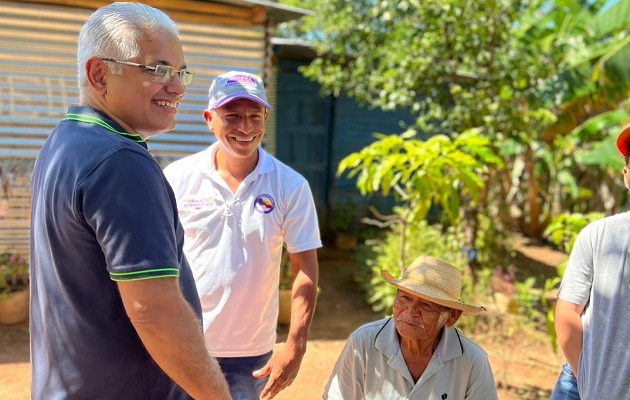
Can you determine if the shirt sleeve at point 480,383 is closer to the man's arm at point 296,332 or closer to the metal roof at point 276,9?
the man's arm at point 296,332

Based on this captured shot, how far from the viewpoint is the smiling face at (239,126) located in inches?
100

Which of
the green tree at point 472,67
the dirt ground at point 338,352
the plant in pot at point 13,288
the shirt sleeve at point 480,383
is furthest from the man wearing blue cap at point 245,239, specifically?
the plant in pot at point 13,288

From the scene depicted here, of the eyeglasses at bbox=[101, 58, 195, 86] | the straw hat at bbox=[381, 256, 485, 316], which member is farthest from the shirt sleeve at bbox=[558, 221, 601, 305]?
the eyeglasses at bbox=[101, 58, 195, 86]

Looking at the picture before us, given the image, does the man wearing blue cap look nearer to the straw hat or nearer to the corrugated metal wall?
the straw hat

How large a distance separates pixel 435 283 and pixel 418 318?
145mm

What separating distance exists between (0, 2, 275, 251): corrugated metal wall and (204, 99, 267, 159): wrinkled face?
149 inches

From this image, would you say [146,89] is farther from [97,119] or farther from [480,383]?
[480,383]

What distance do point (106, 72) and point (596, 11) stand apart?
9481 millimetres

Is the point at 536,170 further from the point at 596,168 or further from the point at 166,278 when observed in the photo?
the point at 166,278

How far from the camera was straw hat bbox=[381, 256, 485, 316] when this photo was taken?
2.29 meters

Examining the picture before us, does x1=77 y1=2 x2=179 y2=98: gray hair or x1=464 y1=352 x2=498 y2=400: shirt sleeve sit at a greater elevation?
x1=77 y1=2 x2=179 y2=98: gray hair

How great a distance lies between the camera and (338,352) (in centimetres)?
559

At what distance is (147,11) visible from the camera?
1509mm

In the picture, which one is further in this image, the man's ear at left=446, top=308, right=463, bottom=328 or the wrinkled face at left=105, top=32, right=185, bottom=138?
the man's ear at left=446, top=308, right=463, bottom=328
